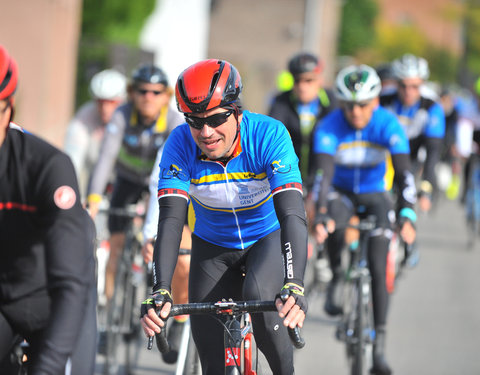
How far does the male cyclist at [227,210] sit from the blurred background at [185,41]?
972cm

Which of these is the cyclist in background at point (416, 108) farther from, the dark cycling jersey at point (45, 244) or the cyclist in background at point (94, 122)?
the dark cycling jersey at point (45, 244)

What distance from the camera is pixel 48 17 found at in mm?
14883

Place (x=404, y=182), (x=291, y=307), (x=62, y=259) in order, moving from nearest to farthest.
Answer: (x=62, y=259) → (x=291, y=307) → (x=404, y=182)

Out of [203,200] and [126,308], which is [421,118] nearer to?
[126,308]

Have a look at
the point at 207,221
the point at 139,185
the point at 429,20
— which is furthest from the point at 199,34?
the point at 429,20

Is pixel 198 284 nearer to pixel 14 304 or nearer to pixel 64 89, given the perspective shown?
pixel 14 304

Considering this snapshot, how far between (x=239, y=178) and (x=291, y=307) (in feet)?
3.44

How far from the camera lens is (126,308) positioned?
6863 mm

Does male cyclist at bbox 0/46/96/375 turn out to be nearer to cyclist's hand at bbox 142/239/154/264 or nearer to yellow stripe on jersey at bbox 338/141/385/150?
cyclist's hand at bbox 142/239/154/264

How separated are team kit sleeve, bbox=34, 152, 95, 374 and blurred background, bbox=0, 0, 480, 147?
34.9 feet

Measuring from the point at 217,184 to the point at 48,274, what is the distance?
1.37m

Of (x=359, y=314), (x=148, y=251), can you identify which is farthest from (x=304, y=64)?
(x=148, y=251)

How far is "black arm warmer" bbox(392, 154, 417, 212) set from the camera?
648 centimetres

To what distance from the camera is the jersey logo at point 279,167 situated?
410 centimetres
